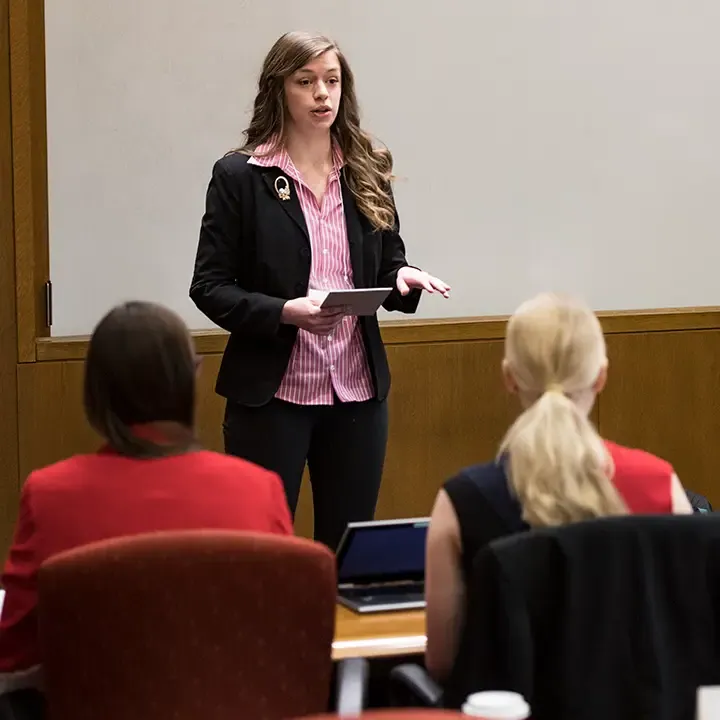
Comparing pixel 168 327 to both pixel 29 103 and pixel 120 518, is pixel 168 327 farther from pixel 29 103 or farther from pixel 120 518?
pixel 29 103

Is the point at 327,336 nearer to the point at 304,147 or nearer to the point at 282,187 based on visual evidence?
the point at 282,187

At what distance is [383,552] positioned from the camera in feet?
8.36

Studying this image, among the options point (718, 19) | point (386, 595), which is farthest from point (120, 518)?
point (718, 19)

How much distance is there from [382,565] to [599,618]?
2.33 feet

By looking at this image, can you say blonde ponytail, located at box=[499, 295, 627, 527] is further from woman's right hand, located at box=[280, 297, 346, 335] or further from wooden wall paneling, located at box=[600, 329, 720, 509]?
wooden wall paneling, located at box=[600, 329, 720, 509]

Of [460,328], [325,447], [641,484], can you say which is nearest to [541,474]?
[641,484]

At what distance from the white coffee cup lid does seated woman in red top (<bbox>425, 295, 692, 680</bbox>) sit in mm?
339

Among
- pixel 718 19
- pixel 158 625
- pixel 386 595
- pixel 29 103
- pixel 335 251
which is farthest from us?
pixel 718 19

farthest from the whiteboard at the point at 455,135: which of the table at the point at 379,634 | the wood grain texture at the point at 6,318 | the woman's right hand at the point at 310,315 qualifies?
the table at the point at 379,634

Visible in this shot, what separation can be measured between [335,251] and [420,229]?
1.51 meters

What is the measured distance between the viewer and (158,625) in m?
1.92

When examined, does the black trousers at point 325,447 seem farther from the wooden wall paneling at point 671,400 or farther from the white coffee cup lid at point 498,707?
the wooden wall paneling at point 671,400

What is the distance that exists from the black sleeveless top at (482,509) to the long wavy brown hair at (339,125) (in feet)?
5.04

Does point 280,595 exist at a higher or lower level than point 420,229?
lower
